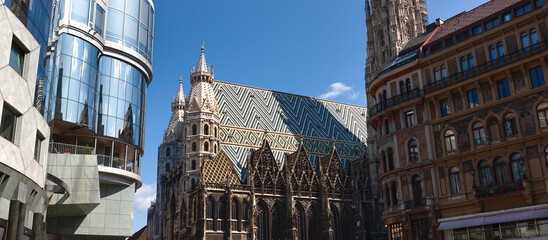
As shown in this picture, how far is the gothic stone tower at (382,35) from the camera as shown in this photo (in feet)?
246

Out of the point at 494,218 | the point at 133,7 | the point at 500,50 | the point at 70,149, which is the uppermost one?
the point at 133,7

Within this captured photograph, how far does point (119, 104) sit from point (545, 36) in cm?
3221

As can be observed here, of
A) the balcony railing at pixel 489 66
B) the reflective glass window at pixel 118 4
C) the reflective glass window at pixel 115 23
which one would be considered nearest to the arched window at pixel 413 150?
the balcony railing at pixel 489 66

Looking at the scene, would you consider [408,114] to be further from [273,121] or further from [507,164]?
[273,121]

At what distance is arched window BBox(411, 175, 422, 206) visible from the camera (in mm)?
32562

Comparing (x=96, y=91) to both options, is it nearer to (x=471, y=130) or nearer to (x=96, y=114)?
(x=96, y=114)

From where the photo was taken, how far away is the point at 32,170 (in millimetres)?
26547

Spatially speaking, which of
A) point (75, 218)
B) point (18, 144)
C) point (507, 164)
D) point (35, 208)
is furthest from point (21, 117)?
point (507, 164)

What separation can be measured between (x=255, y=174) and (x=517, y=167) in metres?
41.5

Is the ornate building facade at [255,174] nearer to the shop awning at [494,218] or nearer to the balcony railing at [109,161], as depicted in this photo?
the balcony railing at [109,161]

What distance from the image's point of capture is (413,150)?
33812 mm

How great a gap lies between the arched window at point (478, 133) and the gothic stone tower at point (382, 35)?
44.4m

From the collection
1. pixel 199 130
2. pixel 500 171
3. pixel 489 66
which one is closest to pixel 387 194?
pixel 500 171

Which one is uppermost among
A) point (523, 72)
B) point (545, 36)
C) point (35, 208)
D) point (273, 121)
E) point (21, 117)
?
point (273, 121)
